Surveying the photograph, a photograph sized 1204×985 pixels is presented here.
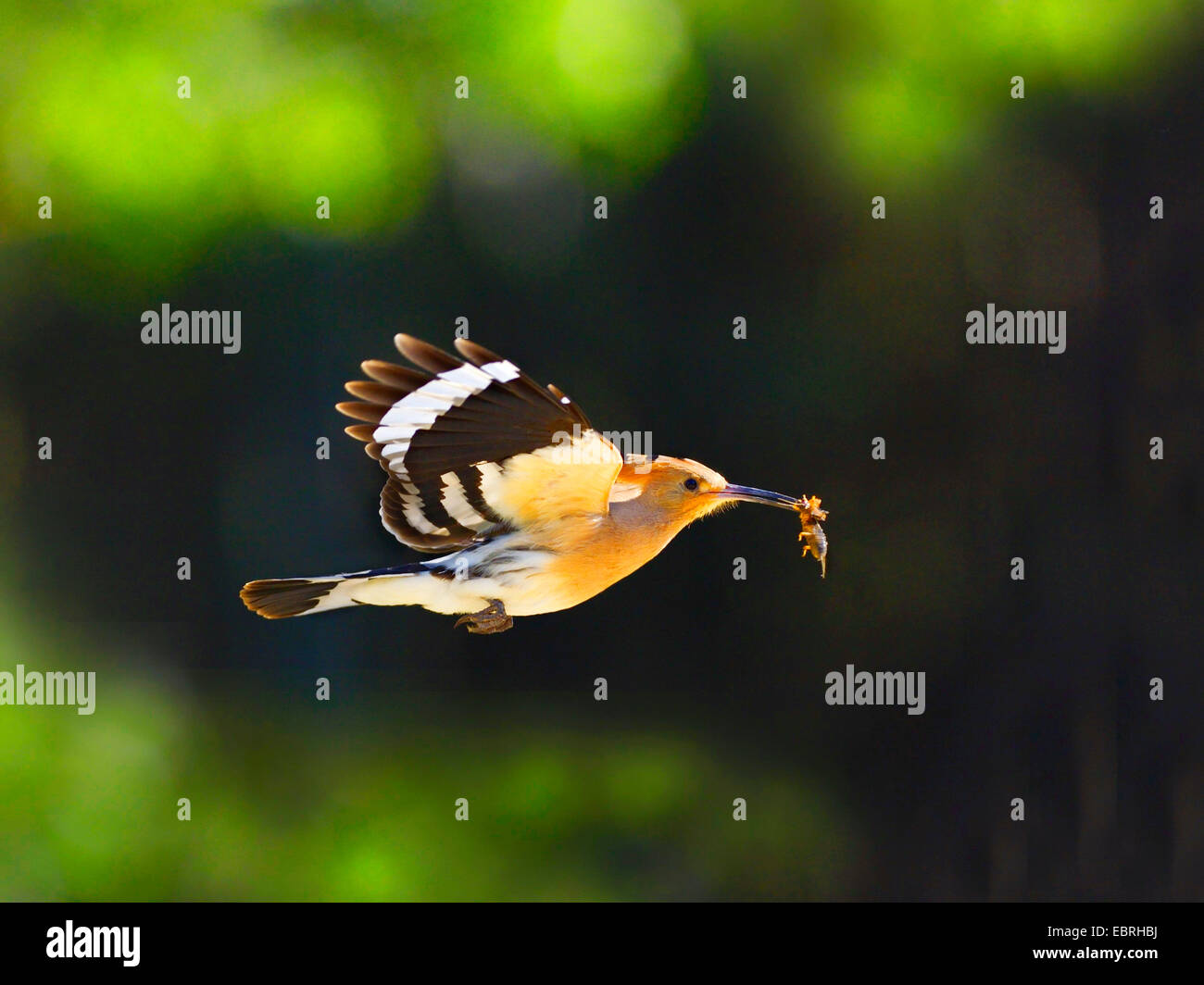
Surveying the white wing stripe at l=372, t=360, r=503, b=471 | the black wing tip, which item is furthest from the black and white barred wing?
the black wing tip

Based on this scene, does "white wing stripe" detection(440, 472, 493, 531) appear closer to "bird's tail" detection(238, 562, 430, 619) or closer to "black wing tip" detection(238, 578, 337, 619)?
"bird's tail" detection(238, 562, 430, 619)

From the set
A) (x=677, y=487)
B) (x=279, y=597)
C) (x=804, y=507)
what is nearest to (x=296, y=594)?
(x=279, y=597)

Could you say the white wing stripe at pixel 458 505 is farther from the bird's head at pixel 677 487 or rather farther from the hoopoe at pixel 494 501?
the bird's head at pixel 677 487

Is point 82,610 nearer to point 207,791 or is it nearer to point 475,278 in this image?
point 207,791

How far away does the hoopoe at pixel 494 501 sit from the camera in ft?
4.06

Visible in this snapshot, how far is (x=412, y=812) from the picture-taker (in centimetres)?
235

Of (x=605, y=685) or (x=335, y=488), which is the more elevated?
(x=335, y=488)

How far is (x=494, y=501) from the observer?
1358 millimetres

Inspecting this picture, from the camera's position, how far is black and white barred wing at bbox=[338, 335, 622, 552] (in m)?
1.20

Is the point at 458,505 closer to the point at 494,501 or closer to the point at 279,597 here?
the point at 494,501

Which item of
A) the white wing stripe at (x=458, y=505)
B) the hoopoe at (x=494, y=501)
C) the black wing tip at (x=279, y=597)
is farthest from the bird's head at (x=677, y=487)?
the black wing tip at (x=279, y=597)

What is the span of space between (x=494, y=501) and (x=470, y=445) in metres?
0.11

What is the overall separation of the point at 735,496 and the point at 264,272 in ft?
4.41

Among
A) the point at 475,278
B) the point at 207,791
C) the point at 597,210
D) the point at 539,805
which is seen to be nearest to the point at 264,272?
the point at 475,278
